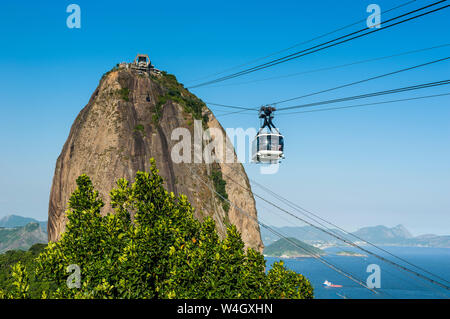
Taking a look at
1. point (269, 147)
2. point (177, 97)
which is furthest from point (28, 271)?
point (269, 147)

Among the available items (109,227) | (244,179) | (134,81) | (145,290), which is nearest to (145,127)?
(134,81)

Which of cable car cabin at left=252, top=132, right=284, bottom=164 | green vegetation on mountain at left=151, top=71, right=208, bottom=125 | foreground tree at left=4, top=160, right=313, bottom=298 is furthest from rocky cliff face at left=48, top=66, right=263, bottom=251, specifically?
foreground tree at left=4, top=160, right=313, bottom=298

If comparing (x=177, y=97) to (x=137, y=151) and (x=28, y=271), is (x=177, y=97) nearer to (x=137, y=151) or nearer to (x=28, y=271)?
(x=137, y=151)

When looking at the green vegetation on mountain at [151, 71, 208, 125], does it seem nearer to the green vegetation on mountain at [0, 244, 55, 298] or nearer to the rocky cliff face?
the rocky cliff face

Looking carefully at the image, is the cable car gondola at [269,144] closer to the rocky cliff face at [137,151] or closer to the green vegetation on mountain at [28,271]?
the rocky cliff face at [137,151]

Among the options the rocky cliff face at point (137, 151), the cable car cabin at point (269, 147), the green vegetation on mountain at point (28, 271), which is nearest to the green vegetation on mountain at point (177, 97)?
the rocky cliff face at point (137, 151)
